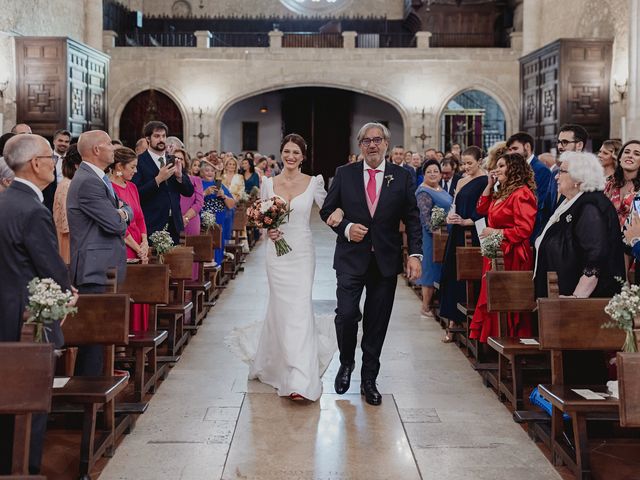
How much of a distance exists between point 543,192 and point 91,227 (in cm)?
354

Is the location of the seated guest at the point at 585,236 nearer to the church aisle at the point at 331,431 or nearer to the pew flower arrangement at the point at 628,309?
the pew flower arrangement at the point at 628,309

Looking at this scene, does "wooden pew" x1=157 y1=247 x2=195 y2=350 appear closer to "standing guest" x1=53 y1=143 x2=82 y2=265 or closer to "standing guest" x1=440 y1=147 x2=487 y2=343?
"standing guest" x1=53 y1=143 x2=82 y2=265

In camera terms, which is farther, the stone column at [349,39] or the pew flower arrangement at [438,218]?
the stone column at [349,39]

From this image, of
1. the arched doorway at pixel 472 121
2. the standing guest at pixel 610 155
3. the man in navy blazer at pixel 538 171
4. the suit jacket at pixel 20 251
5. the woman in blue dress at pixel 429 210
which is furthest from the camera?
the arched doorway at pixel 472 121

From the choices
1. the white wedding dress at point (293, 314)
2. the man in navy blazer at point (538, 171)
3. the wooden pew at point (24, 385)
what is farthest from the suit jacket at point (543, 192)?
the wooden pew at point (24, 385)

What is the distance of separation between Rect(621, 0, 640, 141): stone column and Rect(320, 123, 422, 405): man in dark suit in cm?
872

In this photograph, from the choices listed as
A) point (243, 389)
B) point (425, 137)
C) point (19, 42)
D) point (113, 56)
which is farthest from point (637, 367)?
point (113, 56)

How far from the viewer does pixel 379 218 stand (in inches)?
191

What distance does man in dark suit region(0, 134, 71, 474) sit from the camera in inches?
128

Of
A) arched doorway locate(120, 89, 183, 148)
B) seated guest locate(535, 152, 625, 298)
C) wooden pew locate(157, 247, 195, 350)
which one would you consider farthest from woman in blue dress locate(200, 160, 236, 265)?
arched doorway locate(120, 89, 183, 148)

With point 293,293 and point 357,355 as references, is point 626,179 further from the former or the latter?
point 293,293

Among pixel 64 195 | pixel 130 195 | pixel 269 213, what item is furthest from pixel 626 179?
pixel 64 195

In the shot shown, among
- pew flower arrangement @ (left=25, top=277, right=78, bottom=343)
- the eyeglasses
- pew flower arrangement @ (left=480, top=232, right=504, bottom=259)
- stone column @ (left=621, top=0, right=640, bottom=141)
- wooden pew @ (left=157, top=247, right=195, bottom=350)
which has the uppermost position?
stone column @ (left=621, top=0, right=640, bottom=141)

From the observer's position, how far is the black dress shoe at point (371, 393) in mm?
4918
